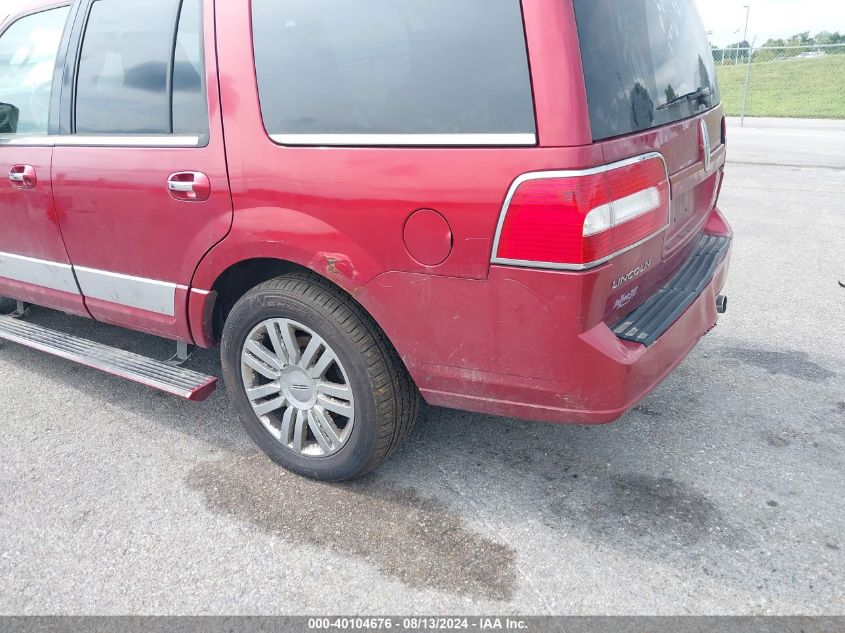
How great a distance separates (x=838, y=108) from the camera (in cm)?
1852

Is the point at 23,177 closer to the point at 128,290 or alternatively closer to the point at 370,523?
the point at 128,290

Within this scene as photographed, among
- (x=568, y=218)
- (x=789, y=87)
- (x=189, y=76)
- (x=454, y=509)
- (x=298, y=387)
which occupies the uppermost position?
(x=189, y=76)

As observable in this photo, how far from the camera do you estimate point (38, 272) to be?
3611mm

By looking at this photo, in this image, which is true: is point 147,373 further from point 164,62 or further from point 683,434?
point 683,434

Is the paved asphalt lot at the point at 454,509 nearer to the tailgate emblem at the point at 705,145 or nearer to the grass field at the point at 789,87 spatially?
the tailgate emblem at the point at 705,145

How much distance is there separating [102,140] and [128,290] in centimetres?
69

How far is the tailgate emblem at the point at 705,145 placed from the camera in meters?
2.77

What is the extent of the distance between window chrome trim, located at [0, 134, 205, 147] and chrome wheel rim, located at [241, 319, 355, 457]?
81cm

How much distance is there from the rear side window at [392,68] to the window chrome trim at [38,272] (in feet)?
5.40

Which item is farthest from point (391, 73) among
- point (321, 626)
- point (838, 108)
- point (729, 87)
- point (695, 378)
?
point (729, 87)

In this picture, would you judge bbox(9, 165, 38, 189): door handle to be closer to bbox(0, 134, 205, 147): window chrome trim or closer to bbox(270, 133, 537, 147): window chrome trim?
bbox(0, 134, 205, 147): window chrome trim

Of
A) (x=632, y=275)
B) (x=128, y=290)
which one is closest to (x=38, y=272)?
(x=128, y=290)

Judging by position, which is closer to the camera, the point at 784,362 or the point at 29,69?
the point at 29,69

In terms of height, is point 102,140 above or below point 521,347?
above
